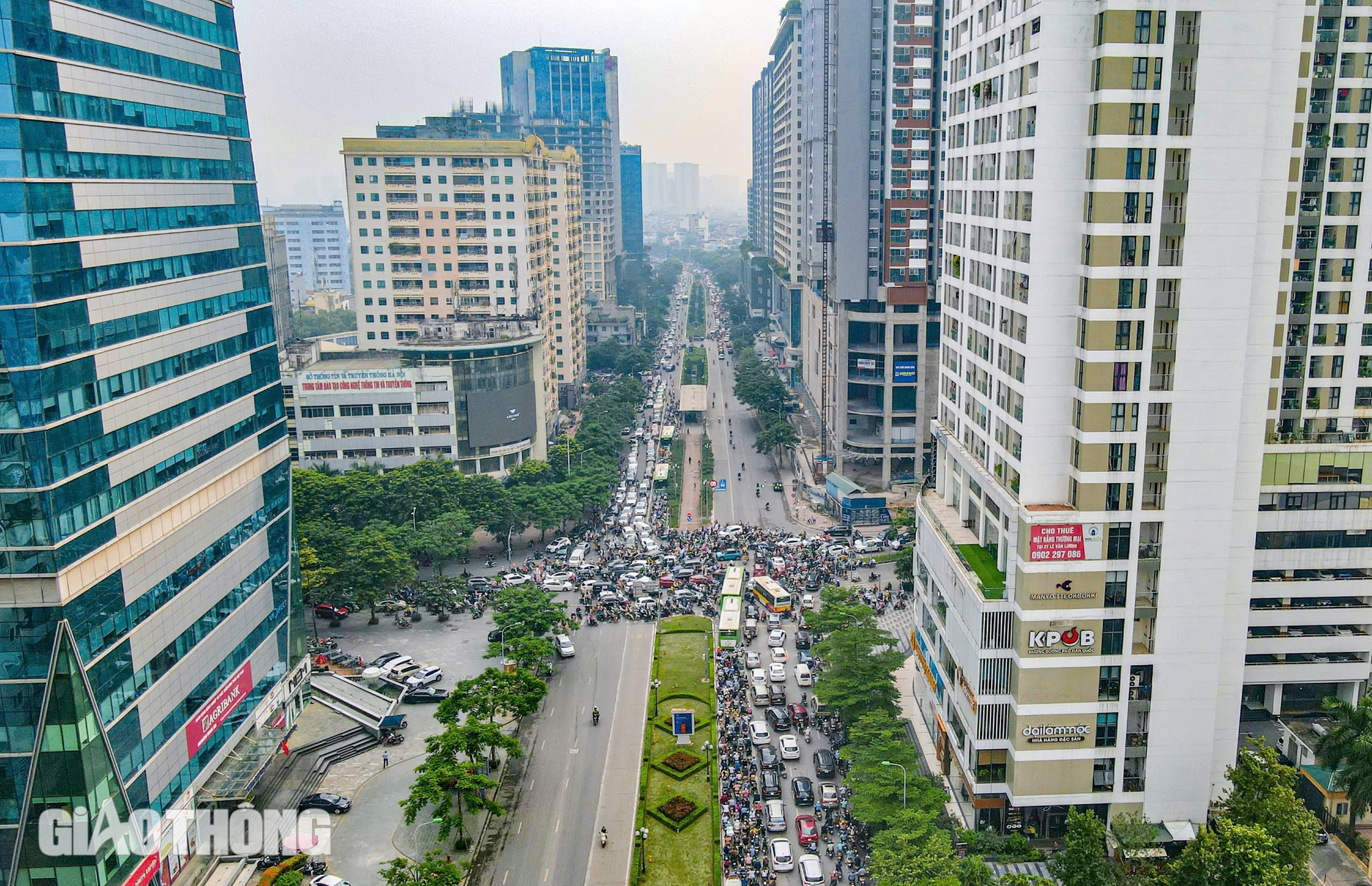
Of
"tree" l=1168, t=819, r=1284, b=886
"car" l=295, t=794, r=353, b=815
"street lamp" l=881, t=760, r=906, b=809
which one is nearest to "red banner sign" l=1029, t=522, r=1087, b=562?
"tree" l=1168, t=819, r=1284, b=886

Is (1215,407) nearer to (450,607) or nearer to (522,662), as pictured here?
(522,662)

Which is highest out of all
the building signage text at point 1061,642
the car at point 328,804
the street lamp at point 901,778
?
the building signage text at point 1061,642

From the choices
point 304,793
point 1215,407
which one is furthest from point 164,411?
point 1215,407

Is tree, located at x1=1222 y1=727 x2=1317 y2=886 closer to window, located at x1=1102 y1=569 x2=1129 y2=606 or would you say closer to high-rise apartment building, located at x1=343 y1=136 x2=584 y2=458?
window, located at x1=1102 y1=569 x2=1129 y2=606

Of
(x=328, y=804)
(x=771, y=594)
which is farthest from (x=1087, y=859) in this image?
(x=771, y=594)

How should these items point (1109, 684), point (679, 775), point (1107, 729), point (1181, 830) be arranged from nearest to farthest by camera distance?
point (1109, 684) < point (1107, 729) < point (1181, 830) < point (679, 775)

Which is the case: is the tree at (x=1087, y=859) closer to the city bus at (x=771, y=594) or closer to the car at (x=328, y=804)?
the car at (x=328, y=804)

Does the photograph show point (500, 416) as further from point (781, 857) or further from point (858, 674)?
point (781, 857)

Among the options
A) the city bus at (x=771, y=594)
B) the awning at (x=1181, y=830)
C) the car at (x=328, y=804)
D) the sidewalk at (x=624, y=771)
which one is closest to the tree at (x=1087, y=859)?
the awning at (x=1181, y=830)
